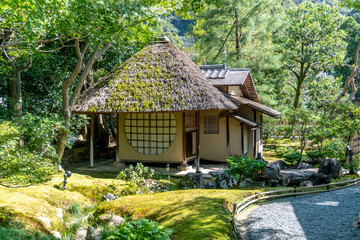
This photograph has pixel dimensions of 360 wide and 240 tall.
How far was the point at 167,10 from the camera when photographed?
12477mm

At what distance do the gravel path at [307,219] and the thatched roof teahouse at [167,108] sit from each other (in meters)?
4.33

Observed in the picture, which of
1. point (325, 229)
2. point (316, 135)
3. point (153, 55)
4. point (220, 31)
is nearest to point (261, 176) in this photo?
point (325, 229)

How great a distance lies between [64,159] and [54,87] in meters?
3.14

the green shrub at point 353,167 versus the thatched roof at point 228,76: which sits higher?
the thatched roof at point 228,76

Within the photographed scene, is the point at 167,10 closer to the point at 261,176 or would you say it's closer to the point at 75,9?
the point at 75,9

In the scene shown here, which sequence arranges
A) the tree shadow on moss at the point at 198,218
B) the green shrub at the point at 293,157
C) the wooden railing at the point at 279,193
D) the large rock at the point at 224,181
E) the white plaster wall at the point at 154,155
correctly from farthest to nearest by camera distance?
the green shrub at the point at 293,157 → the white plaster wall at the point at 154,155 → the large rock at the point at 224,181 → the wooden railing at the point at 279,193 → the tree shadow on moss at the point at 198,218

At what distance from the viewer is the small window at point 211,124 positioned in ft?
44.2

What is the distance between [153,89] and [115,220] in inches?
239

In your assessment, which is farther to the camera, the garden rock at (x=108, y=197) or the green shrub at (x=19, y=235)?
the garden rock at (x=108, y=197)

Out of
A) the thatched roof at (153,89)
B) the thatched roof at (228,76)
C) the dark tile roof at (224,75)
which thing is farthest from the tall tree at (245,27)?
the thatched roof at (153,89)

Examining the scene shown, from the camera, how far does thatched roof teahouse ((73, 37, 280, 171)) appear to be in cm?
1025

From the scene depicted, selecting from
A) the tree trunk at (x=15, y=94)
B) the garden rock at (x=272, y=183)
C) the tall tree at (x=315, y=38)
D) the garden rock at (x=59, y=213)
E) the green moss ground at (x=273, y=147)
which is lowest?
the green moss ground at (x=273, y=147)

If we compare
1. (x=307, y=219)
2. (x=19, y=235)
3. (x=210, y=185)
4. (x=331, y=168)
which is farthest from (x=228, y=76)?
(x=19, y=235)

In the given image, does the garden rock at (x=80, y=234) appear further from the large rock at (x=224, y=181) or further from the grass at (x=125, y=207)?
the large rock at (x=224, y=181)
